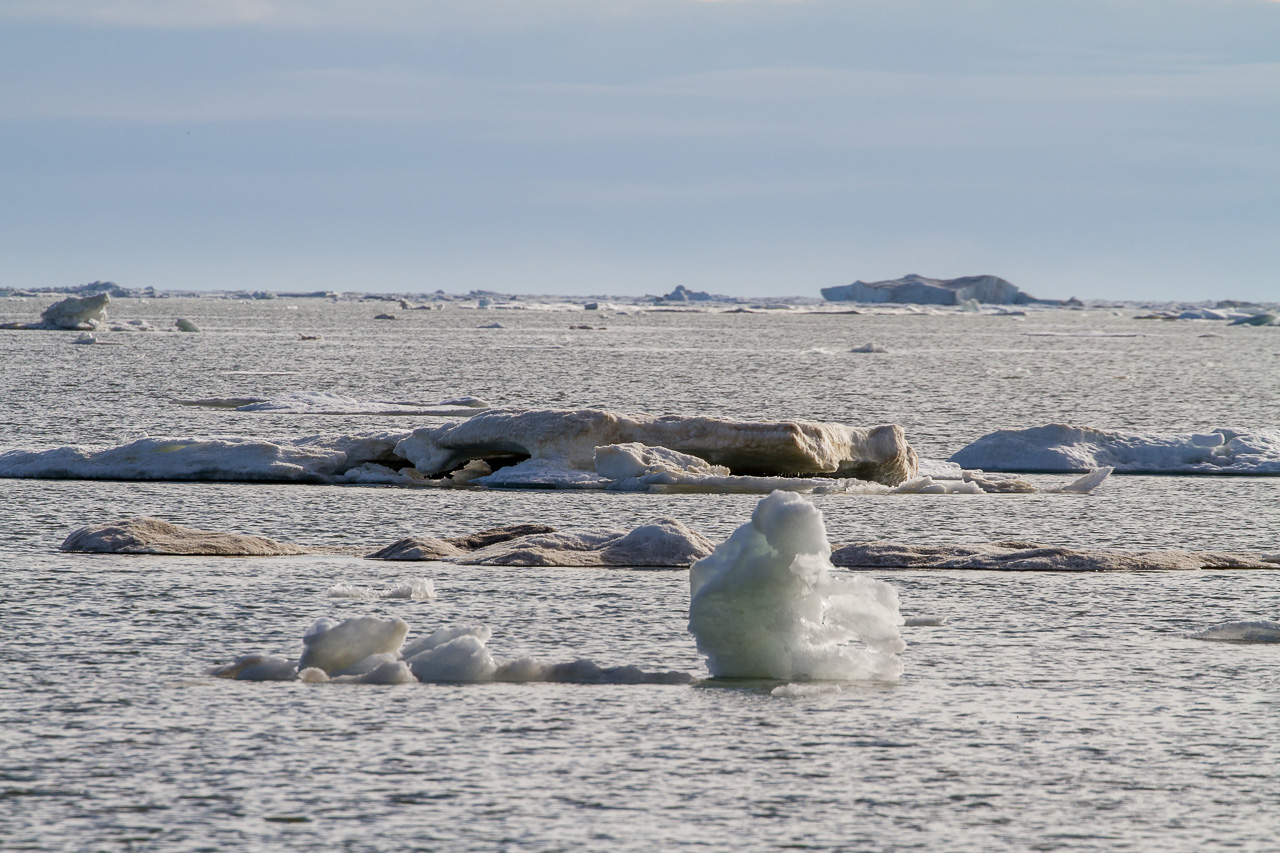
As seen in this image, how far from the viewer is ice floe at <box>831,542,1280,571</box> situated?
891cm

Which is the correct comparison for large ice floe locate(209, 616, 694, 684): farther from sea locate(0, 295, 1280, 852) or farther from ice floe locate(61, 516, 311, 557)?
ice floe locate(61, 516, 311, 557)

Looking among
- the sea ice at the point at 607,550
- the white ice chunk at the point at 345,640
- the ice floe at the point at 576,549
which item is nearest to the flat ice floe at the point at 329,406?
the ice floe at the point at 576,549

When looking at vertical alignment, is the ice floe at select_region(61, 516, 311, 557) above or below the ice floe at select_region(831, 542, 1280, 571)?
below

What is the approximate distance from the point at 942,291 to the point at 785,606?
5711 inches

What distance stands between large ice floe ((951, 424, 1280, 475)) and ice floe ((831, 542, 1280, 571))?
6376 mm

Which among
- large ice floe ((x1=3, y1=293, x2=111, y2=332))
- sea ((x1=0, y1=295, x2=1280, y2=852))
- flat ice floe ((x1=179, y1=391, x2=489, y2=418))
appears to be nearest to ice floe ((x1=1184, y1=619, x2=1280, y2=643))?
sea ((x1=0, y1=295, x2=1280, y2=852))

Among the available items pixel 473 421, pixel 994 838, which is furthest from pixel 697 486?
pixel 994 838

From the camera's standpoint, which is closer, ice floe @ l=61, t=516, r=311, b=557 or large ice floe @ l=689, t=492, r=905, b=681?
large ice floe @ l=689, t=492, r=905, b=681

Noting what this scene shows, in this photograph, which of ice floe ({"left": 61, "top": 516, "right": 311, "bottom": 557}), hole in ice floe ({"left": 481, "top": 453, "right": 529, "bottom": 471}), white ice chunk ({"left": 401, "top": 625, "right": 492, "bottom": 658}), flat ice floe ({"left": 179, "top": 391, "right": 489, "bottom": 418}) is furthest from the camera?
flat ice floe ({"left": 179, "top": 391, "right": 489, "bottom": 418})

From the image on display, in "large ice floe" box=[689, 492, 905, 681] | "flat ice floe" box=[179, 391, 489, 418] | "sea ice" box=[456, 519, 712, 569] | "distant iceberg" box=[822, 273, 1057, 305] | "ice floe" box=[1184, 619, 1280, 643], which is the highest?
"distant iceberg" box=[822, 273, 1057, 305]

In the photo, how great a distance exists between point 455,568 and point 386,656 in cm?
269

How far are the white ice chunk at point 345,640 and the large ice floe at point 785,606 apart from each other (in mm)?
1233

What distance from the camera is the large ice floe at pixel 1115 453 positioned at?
51.3ft

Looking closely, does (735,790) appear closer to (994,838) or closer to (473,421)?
(994,838)
